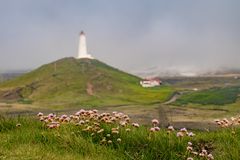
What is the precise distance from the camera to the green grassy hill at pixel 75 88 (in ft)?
435

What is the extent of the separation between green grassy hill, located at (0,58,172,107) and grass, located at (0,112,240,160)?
107605mm

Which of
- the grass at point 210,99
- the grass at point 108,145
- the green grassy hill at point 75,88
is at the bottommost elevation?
the grass at point 108,145

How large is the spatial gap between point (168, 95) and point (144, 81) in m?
38.4

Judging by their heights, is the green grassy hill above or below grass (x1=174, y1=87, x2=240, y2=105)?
above

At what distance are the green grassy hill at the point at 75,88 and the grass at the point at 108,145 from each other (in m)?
108

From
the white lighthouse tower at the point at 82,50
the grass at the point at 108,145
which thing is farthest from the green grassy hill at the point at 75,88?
the grass at the point at 108,145

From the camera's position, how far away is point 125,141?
1109cm

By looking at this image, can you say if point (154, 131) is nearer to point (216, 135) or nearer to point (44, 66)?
point (216, 135)

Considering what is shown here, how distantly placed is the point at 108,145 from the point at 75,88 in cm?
13401

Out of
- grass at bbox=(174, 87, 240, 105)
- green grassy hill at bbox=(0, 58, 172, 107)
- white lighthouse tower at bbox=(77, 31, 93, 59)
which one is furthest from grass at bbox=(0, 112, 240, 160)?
white lighthouse tower at bbox=(77, 31, 93, 59)

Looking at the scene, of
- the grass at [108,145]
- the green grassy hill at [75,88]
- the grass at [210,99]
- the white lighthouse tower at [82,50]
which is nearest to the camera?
the grass at [108,145]

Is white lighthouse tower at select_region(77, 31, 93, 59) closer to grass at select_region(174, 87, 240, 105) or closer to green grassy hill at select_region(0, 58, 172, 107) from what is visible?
green grassy hill at select_region(0, 58, 172, 107)

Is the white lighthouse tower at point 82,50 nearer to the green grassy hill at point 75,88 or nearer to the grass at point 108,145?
the green grassy hill at point 75,88

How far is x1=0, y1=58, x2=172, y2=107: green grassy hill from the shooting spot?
13250 centimetres
